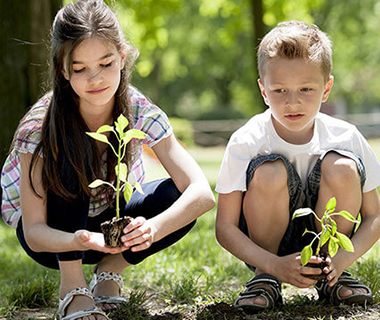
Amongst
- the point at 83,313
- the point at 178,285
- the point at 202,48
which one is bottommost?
the point at 202,48

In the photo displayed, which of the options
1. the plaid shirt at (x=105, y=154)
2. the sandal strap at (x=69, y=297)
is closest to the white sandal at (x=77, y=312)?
the sandal strap at (x=69, y=297)

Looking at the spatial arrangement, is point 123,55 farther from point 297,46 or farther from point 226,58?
point 226,58

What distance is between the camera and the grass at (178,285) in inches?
88.9

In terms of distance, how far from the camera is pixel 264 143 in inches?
95.4

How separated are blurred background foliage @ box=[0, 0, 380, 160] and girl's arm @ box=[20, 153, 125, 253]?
22.7 inches

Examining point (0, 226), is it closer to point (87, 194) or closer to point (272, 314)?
point (87, 194)

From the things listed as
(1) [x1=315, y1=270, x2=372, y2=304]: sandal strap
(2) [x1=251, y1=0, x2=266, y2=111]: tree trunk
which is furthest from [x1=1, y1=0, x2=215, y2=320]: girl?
(2) [x1=251, y1=0, x2=266, y2=111]: tree trunk

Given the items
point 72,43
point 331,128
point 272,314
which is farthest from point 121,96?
point 272,314

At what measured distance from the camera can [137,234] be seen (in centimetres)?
198

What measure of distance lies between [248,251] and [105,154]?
0.74 meters

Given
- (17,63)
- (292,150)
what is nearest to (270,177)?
(292,150)

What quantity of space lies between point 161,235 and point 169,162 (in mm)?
353

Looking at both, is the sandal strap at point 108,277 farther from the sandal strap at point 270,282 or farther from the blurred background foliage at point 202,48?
the blurred background foliage at point 202,48

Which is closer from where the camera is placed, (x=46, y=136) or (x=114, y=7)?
(x=46, y=136)
